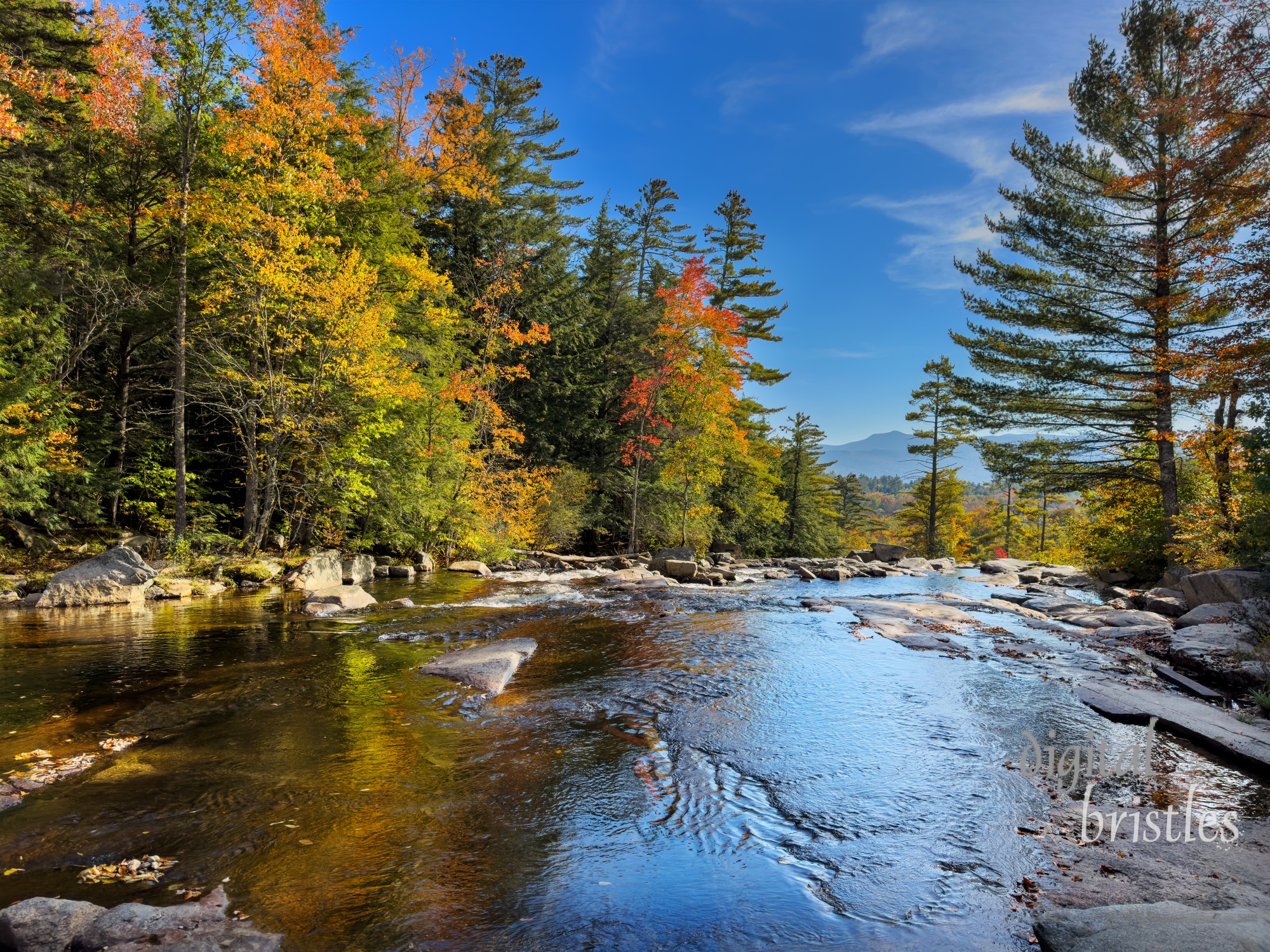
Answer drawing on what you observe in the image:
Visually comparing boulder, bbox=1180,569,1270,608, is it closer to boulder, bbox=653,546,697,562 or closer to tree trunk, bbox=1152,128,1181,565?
tree trunk, bbox=1152,128,1181,565

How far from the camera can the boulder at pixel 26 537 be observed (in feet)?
41.8

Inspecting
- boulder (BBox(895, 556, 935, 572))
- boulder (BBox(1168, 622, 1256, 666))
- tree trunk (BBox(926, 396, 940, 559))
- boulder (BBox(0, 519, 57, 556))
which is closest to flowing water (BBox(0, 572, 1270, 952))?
boulder (BBox(1168, 622, 1256, 666))

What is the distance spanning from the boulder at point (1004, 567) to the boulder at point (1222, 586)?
1333cm

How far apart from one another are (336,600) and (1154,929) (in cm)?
1222

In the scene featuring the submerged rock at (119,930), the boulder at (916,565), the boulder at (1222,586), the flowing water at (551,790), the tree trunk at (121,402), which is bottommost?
the boulder at (916,565)

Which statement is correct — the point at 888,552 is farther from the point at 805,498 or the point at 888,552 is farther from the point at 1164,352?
the point at 1164,352

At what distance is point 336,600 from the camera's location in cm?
1186

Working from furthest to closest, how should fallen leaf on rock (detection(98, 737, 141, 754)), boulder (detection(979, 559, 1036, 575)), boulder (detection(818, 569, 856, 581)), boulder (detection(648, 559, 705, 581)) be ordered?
boulder (detection(979, 559, 1036, 575)) < boulder (detection(818, 569, 856, 581)) < boulder (detection(648, 559, 705, 581)) < fallen leaf on rock (detection(98, 737, 141, 754))

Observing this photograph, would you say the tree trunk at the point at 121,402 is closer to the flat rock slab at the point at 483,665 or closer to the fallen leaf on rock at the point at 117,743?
the flat rock slab at the point at 483,665

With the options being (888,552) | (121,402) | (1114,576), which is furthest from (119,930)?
(888,552)

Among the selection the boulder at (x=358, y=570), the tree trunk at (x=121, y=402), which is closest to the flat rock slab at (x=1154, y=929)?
the boulder at (x=358, y=570)

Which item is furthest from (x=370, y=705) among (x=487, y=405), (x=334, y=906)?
(x=487, y=405)

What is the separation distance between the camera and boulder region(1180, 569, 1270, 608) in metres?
9.95

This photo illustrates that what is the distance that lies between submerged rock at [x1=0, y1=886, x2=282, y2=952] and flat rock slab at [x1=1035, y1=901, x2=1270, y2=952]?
3884 millimetres
